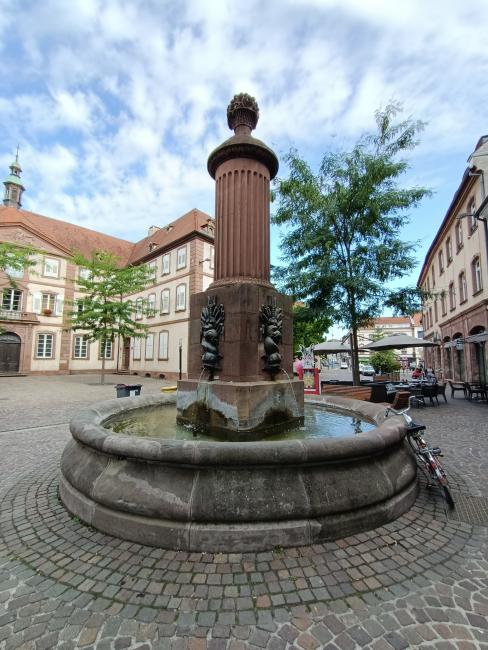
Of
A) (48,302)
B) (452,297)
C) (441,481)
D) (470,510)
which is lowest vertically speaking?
(470,510)

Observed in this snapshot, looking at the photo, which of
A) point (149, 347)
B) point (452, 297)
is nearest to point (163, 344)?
point (149, 347)

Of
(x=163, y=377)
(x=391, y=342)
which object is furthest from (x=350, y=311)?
(x=163, y=377)

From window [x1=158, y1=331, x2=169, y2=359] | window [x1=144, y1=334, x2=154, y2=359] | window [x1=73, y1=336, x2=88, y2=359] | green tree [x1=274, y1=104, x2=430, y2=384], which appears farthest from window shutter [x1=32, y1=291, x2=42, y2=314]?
green tree [x1=274, y1=104, x2=430, y2=384]

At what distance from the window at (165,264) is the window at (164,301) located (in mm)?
1805

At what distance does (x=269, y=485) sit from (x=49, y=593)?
1.66m

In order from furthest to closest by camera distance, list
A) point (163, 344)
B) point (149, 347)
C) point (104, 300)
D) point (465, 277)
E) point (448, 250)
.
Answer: point (149, 347) < point (163, 344) < point (448, 250) < point (104, 300) < point (465, 277)

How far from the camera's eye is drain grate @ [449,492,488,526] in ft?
10.2

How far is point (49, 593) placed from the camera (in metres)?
2.11

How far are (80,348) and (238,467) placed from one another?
33.2 meters

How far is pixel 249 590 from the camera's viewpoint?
210cm

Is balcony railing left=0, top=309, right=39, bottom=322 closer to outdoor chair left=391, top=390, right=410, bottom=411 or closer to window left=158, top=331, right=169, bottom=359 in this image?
window left=158, top=331, right=169, bottom=359

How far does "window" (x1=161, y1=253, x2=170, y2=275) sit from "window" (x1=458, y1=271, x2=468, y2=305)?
75.2 feet

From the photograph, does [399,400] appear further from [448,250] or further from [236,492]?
[448,250]

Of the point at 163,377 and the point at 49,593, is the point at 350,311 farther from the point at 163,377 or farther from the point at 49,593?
the point at 163,377
